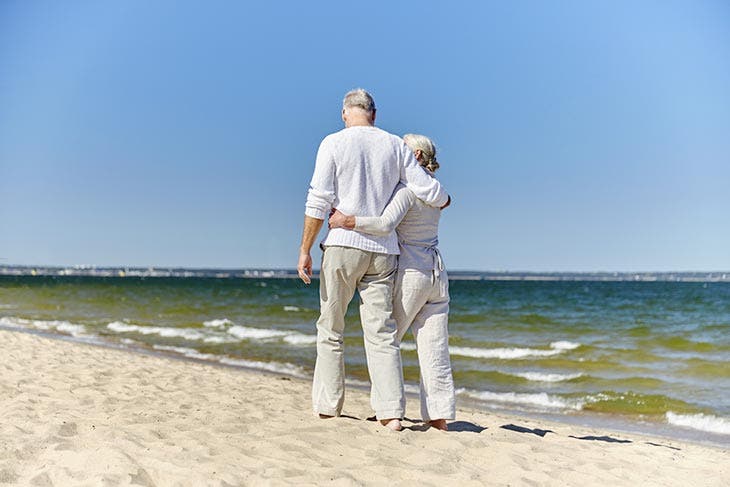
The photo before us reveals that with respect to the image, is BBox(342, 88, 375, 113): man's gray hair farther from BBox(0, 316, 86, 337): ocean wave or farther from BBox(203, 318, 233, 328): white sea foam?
BBox(203, 318, 233, 328): white sea foam

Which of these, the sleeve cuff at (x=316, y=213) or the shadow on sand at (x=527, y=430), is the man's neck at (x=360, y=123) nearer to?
the sleeve cuff at (x=316, y=213)

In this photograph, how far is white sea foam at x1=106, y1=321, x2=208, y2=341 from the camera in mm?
15789

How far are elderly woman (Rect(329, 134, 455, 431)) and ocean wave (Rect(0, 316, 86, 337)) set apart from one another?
1259cm

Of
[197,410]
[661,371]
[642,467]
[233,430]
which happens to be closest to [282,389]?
[197,410]

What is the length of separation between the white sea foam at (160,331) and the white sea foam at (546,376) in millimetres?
7200

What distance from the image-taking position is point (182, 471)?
11.4 feet

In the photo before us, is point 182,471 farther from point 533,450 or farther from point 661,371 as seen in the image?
point 661,371

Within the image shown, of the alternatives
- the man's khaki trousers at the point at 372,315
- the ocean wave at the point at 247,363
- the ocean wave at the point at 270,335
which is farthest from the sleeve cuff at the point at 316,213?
the ocean wave at the point at 270,335

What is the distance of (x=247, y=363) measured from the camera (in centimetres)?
1160

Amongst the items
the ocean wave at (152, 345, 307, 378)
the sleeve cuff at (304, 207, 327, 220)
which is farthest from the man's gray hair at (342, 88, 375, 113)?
the ocean wave at (152, 345, 307, 378)

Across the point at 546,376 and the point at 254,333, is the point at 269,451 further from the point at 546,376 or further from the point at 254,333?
the point at 254,333

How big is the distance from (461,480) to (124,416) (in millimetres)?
2601

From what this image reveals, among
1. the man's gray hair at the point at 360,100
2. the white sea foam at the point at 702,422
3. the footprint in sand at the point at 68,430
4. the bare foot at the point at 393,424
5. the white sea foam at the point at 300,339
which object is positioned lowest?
the white sea foam at the point at 300,339

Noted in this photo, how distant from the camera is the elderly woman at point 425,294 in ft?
14.8
